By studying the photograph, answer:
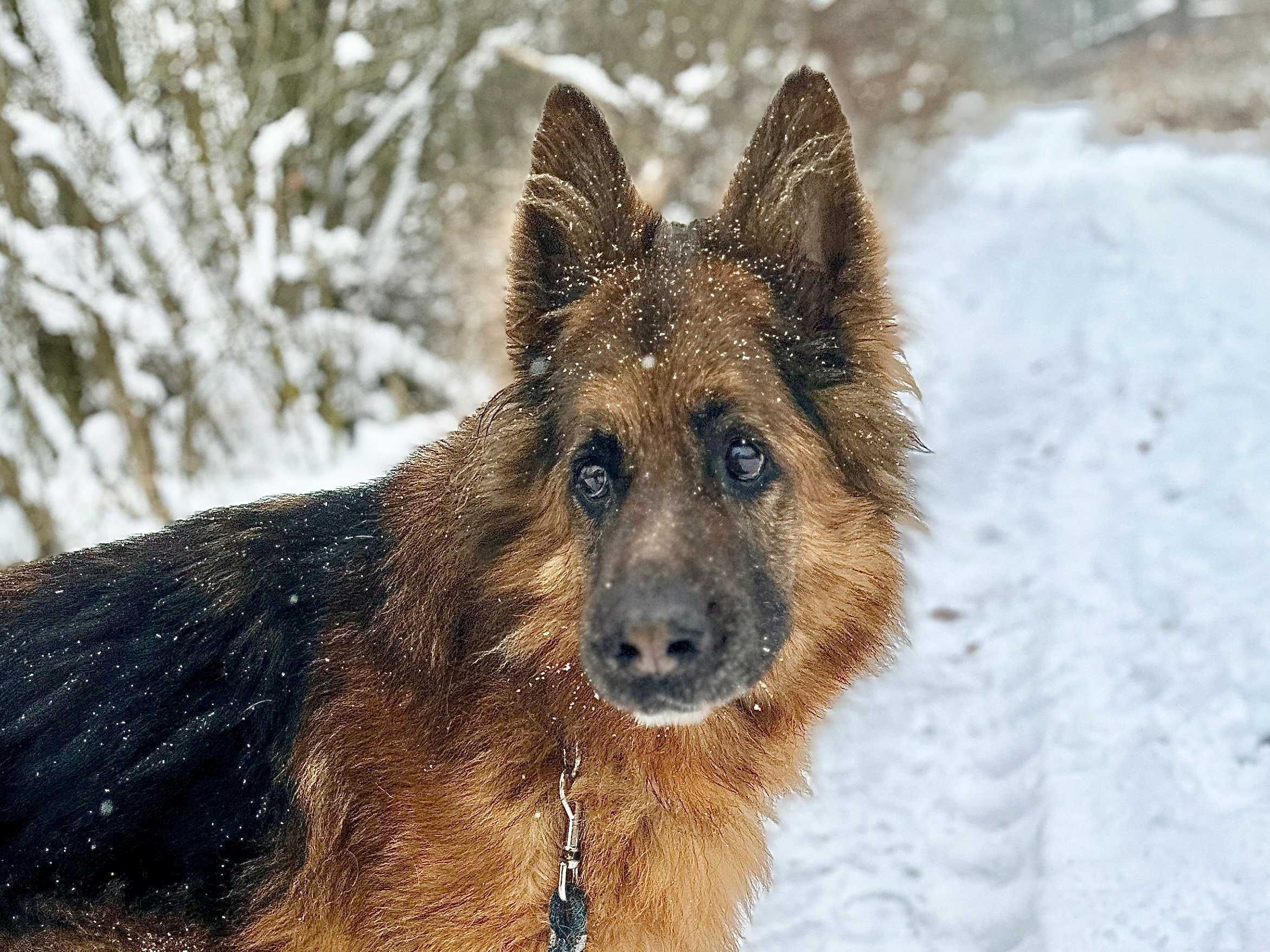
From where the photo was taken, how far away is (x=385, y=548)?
314 cm

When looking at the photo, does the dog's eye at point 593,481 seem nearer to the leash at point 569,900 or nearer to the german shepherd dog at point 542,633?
the german shepherd dog at point 542,633

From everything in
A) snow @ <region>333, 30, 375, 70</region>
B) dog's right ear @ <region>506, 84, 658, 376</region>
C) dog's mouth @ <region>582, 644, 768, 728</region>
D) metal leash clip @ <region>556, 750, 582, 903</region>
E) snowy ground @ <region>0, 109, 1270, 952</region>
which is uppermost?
snow @ <region>333, 30, 375, 70</region>

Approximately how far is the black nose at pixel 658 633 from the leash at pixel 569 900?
1.77 ft

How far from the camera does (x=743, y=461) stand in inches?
114

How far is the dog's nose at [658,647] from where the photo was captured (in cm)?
247

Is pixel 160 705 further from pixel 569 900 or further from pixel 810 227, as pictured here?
pixel 810 227

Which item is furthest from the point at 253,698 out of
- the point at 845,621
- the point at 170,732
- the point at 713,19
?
the point at 713,19

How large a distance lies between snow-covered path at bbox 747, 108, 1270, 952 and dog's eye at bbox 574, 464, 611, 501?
4.50 ft

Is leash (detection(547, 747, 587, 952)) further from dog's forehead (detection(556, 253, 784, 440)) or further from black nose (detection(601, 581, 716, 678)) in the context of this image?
dog's forehead (detection(556, 253, 784, 440))

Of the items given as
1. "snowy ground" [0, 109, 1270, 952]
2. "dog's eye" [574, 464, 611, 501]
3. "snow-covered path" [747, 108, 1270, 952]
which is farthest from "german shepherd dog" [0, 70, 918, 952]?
"snow-covered path" [747, 108, 1270, 952]

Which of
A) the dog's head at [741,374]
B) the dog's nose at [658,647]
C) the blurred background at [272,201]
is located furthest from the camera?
the blurred background at [272,201]

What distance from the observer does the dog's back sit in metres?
2.58

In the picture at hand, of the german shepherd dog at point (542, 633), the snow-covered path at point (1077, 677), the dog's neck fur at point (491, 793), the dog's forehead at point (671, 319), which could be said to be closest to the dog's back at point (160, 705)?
the german shepherd dog at point (542, 633)

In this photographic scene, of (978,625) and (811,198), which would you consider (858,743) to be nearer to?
(978,625)
